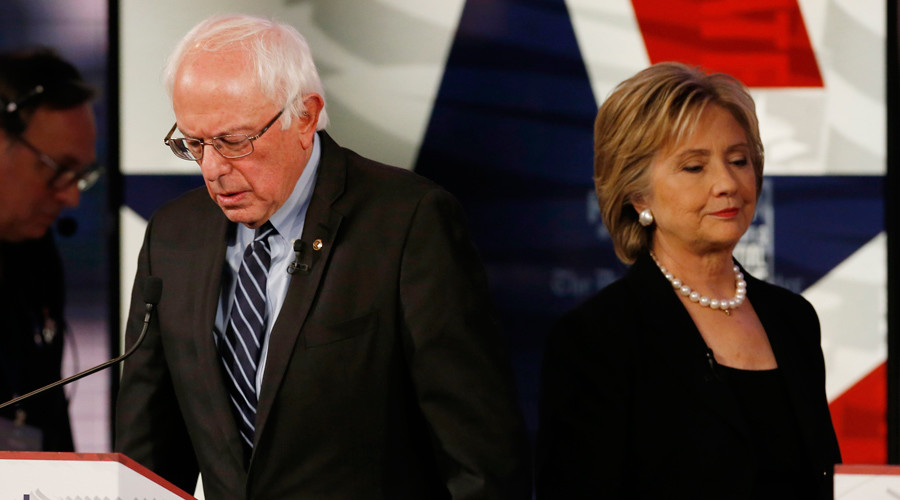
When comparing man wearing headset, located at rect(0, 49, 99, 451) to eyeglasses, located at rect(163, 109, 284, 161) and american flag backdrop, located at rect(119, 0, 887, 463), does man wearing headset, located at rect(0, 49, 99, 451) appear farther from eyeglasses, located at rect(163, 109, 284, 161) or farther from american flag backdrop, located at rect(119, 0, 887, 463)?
eyeglasses, located at rect(163, 109, 284, 161)

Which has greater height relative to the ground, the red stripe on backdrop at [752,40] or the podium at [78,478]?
the red stripe on backdrop at [752,40]

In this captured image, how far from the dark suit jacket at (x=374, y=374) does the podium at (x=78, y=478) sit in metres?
0.38

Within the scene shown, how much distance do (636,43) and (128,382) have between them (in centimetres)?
196

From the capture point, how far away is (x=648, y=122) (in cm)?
208

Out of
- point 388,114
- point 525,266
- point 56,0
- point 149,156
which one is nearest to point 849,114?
point 525,266

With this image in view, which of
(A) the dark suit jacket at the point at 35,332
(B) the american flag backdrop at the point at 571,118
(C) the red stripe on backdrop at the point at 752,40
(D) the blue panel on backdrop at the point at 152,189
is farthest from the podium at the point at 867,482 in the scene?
(A) the dark suit jacket at the point at 35,332

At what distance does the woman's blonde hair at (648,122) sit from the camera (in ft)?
6.79

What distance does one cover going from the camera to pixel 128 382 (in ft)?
6.82

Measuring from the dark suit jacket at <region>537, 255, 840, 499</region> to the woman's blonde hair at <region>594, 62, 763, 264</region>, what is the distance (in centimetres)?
23

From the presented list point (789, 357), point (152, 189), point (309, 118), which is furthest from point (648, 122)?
point (152, 189)

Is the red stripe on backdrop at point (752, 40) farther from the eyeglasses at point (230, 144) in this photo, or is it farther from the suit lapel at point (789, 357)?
the eyeglasses at point (230, 144)

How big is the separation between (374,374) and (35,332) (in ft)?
6.51

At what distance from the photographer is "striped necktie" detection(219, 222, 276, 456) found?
1.94 meters

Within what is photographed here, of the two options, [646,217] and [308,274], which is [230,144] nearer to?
[308,274]
